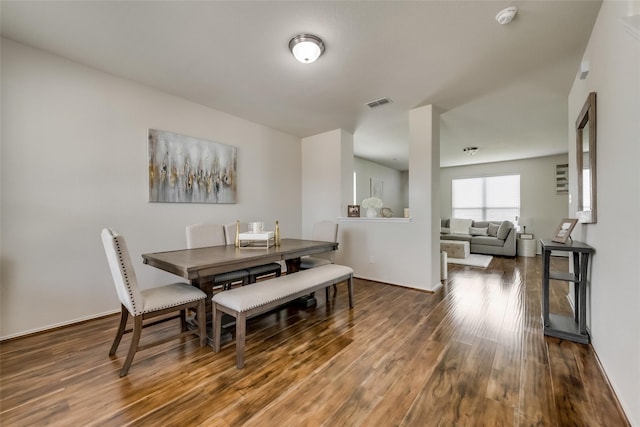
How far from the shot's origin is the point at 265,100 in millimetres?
3354

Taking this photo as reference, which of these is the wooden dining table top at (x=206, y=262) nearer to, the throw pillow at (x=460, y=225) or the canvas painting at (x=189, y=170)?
the canvas painting at (x=189, y=170)

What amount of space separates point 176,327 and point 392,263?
9.40ft

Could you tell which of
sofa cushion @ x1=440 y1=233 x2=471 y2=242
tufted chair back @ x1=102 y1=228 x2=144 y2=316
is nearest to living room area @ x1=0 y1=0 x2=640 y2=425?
tufted chair back @ x1=102 y1=228 x2=144 y2=316

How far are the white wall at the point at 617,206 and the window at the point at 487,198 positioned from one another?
603 centimetres

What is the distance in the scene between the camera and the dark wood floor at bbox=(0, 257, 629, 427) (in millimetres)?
1381

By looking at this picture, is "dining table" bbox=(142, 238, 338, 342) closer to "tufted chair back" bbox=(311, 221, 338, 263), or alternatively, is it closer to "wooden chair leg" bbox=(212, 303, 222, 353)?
"wooden chair leg" bbox=(212, 303, 222, 353)

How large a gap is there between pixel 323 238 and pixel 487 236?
5380 millimetres

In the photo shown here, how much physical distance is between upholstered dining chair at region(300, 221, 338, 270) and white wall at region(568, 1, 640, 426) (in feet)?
7.90

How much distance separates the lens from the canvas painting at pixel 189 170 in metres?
3.05

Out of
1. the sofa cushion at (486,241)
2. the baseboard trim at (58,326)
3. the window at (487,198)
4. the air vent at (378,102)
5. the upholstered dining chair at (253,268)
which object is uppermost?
the air vent at (378,102)

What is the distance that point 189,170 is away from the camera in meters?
3.32

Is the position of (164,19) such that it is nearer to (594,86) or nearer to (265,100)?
(265,100)

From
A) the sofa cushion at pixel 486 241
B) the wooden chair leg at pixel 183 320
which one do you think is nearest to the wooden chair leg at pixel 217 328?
the wooden chair leg at pixel 183 320

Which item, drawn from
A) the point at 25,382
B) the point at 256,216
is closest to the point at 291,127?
the point at 256,216
